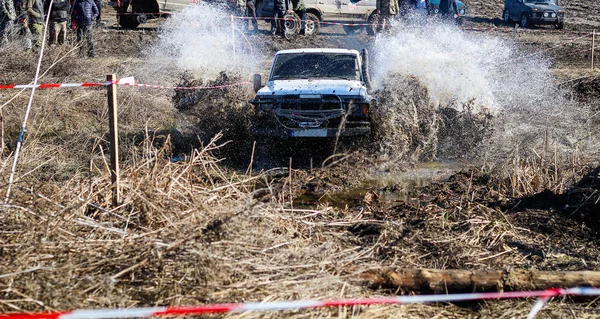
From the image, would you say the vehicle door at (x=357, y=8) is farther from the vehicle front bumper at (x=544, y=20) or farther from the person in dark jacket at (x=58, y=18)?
the person in dark jacket at (x=58, y=18)

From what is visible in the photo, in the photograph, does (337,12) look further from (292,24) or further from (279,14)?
(279,14)

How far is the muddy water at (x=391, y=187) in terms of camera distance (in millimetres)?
8672

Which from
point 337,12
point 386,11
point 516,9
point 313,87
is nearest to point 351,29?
point 337,12

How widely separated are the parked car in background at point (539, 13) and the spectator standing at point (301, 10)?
1043cm

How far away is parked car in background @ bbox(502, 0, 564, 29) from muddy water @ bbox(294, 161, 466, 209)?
19.5m

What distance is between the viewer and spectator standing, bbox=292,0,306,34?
22328 mm

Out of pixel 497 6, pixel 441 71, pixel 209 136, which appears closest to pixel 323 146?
pixel 209 136

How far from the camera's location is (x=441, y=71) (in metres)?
12.6

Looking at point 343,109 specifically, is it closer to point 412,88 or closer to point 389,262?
point 412,88

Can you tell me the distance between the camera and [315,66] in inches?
446

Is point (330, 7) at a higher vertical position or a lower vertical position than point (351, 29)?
higher

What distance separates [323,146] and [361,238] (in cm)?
467

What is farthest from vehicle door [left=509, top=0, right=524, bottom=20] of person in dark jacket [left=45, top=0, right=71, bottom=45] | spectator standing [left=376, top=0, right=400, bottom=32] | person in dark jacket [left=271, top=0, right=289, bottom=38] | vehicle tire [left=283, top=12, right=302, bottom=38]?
person in dark jacket [left=45, top=0, right=71, bottom=45]

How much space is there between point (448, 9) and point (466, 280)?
19275 mm
